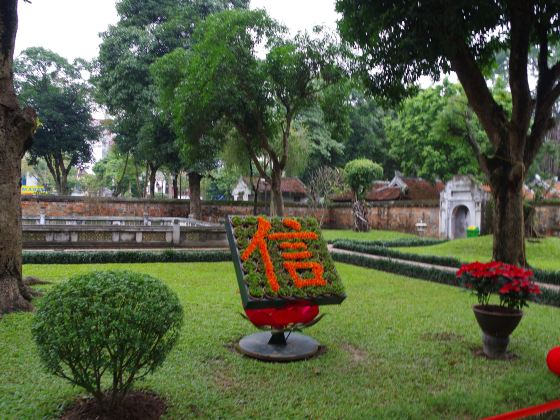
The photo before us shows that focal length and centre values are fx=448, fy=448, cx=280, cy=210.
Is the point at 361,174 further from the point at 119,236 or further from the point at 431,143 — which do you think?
the point at 119,236

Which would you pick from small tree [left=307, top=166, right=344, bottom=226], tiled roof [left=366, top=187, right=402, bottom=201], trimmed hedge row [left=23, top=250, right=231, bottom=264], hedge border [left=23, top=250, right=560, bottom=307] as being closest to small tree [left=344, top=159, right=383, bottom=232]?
small tree [left=307, top=166, right=344, bottom=226]

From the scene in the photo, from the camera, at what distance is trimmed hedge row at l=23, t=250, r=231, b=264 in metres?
12.0

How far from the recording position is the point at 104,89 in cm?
2466

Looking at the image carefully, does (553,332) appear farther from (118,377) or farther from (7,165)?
(7,165)

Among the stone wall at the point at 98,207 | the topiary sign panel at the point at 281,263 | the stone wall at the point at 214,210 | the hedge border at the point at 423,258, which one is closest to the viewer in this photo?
the topiary sign panel at the point at 281,263

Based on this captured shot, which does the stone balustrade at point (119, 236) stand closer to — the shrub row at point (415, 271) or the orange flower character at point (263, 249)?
the shrub row at point (415, 271)

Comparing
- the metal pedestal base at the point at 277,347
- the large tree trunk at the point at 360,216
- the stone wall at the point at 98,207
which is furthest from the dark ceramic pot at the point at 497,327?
the stone wall at the point at 98,207

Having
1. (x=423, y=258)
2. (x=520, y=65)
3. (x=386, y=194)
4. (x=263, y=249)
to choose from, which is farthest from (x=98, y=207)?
(x=263, y=249)

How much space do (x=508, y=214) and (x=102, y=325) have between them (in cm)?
909

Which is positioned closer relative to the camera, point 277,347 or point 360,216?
point 277,347

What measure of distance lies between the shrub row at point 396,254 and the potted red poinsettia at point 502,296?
7148 millimetres

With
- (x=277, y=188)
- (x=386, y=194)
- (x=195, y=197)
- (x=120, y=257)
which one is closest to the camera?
(x=120, y=257)

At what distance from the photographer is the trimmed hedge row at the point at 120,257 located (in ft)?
39.5

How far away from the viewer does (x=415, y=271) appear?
38.5 feet
